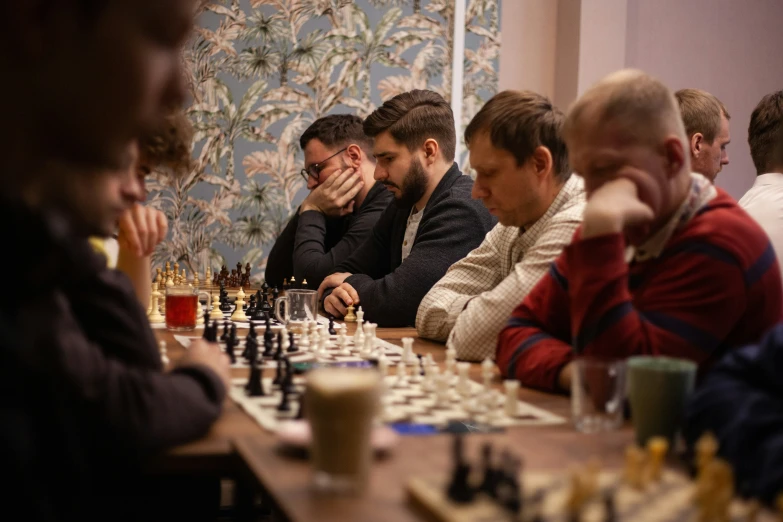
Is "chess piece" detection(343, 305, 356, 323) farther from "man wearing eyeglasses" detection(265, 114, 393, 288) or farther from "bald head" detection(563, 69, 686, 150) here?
"bald head" detection(563, 69, 686, 150)

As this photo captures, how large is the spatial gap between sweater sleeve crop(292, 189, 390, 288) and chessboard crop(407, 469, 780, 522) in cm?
290

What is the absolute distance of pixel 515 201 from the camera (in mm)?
→ 2545

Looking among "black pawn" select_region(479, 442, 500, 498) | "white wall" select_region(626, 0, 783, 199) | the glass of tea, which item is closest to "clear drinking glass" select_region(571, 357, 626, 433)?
"black pawn" select_region(479, 442, 500, 498)

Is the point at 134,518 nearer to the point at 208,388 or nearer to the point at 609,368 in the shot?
the point at 208,388

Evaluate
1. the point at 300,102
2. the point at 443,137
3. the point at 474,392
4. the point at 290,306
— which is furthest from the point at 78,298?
the point at 300,102

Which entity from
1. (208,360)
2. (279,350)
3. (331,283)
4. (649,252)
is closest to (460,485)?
(208,360)

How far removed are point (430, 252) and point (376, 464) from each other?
2.02m

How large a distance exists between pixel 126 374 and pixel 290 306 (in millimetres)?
1525

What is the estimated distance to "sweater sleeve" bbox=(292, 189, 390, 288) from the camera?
3.99 meters

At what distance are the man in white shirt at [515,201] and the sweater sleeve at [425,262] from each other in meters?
0.43

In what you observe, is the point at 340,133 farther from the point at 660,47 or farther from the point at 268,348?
the point at 268,348

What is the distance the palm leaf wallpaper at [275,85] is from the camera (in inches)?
195

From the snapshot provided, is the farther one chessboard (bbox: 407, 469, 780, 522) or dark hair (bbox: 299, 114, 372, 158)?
dark hair (bbox: 299, 114, 372, 158)

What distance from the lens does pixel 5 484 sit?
98 centimetres
